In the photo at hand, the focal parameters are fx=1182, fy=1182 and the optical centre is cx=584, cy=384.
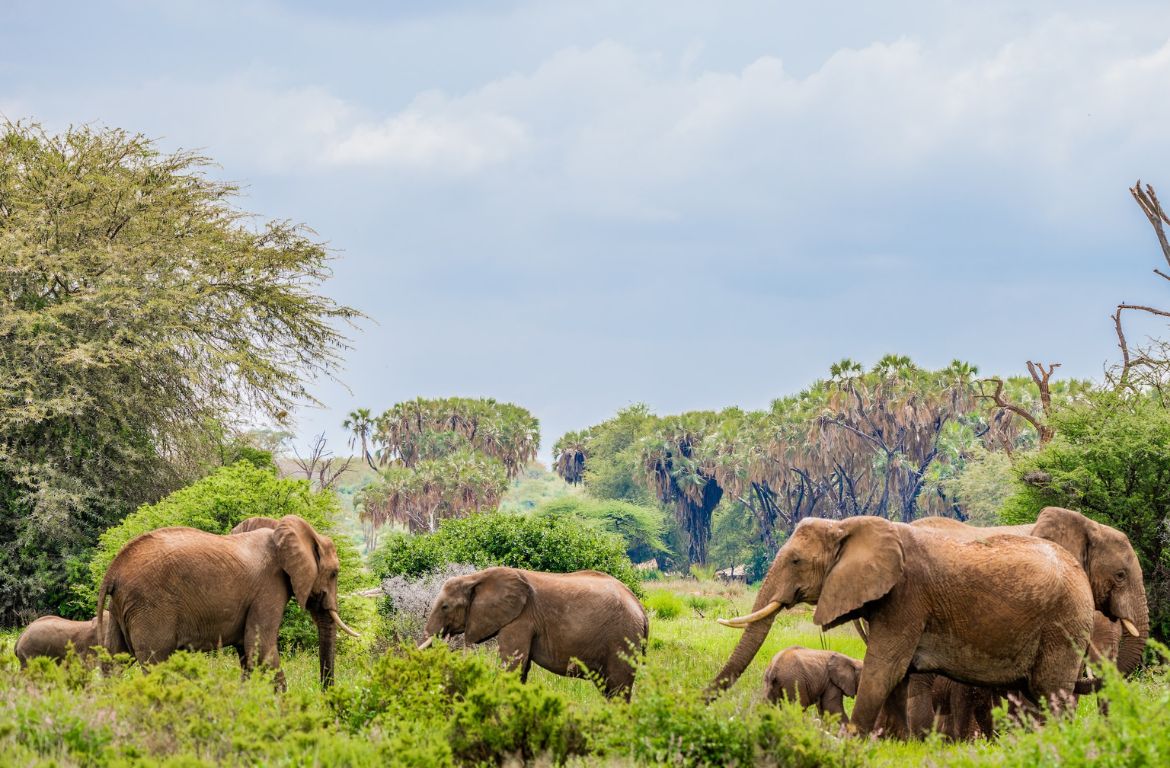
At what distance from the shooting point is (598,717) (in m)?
7.88

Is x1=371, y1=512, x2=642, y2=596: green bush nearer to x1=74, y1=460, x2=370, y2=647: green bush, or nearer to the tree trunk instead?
x1=74, y1=460, x2=370, y2=647: green bush

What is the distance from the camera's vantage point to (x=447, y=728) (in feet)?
25.4

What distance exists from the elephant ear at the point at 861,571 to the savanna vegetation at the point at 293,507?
3.35 ft

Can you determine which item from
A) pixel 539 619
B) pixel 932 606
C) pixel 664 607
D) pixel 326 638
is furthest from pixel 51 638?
pixel 664 607

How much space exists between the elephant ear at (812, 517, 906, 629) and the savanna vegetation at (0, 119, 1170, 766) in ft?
3.35

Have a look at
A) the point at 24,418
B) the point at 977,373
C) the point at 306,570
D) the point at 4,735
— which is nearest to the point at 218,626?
the point at 306,570

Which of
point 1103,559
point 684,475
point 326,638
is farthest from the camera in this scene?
point 684,475

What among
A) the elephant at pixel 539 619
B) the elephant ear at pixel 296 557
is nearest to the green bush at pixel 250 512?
the elephant ear at pixel 296 557

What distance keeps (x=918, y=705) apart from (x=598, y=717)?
4.54 metres

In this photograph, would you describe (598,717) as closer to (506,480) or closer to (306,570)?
(306,570)

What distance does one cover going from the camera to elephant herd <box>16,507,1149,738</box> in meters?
9.58

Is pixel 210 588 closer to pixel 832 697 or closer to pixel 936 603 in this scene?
pixel 832 697

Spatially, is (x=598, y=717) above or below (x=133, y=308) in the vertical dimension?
below

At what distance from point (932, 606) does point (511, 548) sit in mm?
10271
